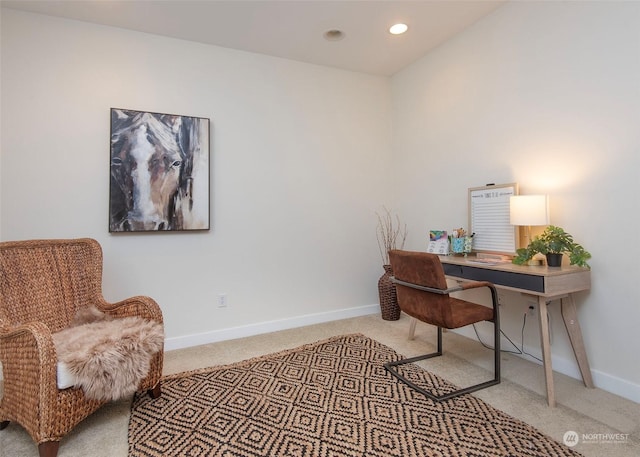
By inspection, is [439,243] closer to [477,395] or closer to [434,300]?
[434,300]

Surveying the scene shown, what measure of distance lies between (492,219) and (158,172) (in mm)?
2725

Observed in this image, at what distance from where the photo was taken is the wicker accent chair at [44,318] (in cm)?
148

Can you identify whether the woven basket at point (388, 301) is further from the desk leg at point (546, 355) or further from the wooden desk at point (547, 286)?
the desk leg at point (546, 355)

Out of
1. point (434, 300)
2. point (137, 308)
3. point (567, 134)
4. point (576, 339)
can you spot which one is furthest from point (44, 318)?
point (567, 134)

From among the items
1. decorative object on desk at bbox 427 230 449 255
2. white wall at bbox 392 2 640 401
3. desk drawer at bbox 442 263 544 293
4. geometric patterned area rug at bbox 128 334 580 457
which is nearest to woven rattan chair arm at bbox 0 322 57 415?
geometric patterned area rug at bbox 128 334 580 457

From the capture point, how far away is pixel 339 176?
360cm

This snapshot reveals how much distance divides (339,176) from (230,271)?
150 cm

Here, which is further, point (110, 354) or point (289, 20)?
point (289, 20)

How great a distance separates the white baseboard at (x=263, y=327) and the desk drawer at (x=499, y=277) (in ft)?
4.53

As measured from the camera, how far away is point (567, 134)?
Answer: 2229 mm

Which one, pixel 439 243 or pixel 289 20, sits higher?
pixel 289 20

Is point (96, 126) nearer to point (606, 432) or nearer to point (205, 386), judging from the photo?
point (205, 386)

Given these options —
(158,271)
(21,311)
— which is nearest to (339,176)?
(158,271)

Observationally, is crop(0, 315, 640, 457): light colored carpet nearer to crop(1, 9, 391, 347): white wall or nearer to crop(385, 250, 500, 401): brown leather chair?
crop(385, 250, 500, 401): brown leather chair
